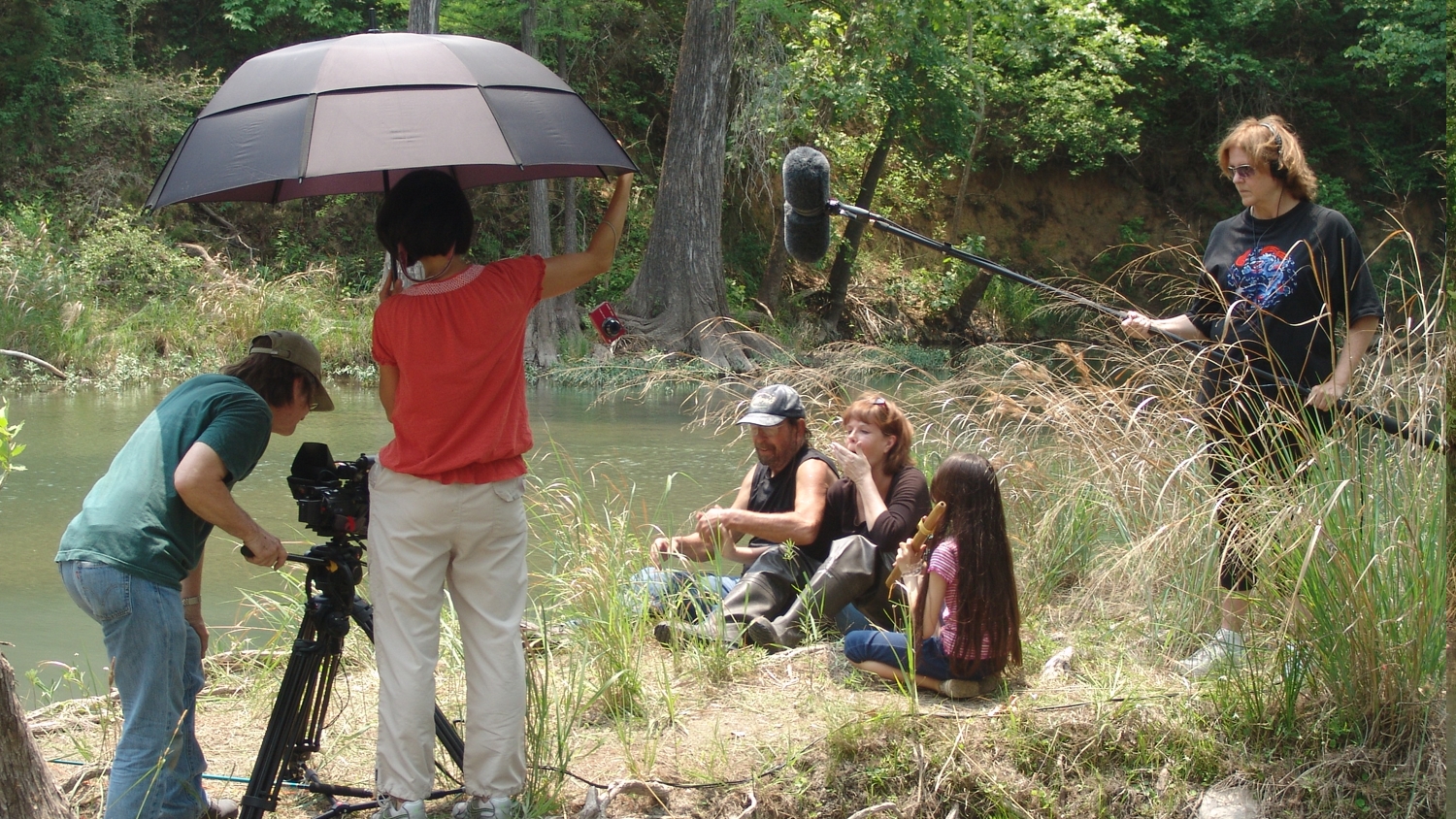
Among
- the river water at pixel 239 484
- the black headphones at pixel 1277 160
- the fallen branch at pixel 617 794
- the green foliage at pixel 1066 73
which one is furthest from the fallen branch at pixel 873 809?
the green foliage at pixel 1066 73

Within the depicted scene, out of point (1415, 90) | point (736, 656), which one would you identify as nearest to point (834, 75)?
point (1415, 90)

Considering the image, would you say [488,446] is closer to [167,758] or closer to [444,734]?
[444,734]

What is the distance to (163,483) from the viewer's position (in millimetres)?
2615

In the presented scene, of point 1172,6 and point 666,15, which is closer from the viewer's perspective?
point 666,15

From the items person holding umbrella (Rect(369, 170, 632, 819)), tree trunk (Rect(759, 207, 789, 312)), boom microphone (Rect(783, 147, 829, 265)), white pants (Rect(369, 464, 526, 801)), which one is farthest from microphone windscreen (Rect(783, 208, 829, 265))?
tree trunk (Rect(759, 207, 789, 312))

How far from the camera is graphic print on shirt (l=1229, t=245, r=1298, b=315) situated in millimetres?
3506

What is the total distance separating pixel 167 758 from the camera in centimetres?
272

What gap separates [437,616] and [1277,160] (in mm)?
2523

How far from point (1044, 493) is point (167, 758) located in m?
3.40

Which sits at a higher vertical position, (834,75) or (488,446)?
(834,75)

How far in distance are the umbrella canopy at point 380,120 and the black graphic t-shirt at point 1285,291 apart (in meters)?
1.86

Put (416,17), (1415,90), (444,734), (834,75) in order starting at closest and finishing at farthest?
(444,734)
(416,17)
(834,75)
(1415,90)

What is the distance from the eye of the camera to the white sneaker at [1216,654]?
3209 millimetres

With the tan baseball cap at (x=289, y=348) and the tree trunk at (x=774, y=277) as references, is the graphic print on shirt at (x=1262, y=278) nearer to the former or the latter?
the tan baseball cap at (x=289, y=348)
